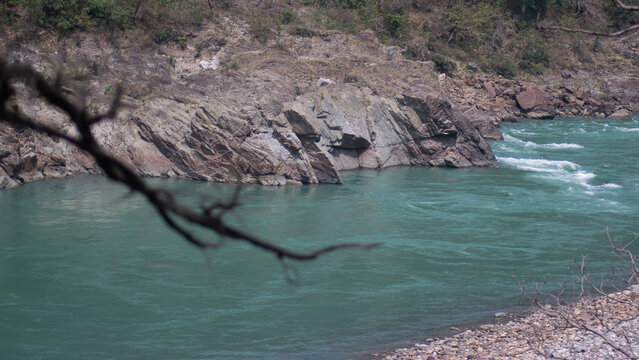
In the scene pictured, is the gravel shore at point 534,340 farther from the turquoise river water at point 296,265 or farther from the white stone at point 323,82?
the white stone at point 323,82

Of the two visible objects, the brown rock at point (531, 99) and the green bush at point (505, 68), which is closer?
the brown rock at point (531, 99)

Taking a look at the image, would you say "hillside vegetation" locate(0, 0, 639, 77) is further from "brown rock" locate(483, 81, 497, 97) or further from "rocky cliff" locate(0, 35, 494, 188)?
"brown rock" locate(483, 81, 497, 97)

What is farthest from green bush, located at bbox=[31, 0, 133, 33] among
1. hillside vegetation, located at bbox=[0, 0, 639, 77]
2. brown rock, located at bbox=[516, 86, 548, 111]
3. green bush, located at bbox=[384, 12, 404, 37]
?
brown rock, located at bbox=[516, 86, 548, 111]

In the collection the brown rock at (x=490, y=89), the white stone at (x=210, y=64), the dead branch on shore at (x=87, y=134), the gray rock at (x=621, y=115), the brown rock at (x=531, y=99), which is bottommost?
the gray rock at (x=621, y=115)

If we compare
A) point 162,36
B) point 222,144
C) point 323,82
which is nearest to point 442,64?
point 323,82

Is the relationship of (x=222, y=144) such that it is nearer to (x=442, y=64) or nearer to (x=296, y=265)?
(x=296, y=265)

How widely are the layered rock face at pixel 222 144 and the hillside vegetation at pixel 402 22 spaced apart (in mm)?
4202

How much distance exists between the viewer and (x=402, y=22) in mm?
33500

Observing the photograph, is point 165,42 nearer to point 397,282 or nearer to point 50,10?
point 50,10

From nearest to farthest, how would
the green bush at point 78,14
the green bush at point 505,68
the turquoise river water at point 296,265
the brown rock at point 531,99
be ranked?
the turquoise river water at point 296,265 < the green bush at point 78,14 < the brown rock at point 531,99 < the green bush at point 505,68

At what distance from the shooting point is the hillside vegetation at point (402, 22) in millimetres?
23094

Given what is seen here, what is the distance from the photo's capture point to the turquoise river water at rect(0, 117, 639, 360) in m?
8.34

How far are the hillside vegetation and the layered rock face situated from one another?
4.20 m

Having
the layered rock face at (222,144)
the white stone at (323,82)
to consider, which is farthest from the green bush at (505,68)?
the white stone at (323,82)
